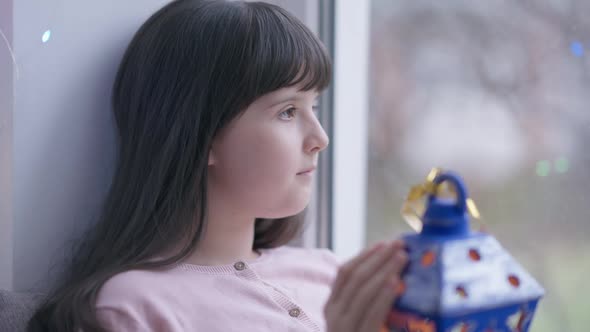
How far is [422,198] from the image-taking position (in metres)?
0.71

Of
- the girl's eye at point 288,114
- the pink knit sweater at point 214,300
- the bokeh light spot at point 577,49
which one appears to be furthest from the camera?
the bokeh light spot at point 577,49

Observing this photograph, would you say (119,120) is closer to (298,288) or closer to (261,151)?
(261,151)

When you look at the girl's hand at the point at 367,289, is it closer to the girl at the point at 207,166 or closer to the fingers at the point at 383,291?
the fingers at the point at 383,291

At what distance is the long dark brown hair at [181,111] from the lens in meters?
0.99

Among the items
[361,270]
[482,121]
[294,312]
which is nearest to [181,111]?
[294,312]

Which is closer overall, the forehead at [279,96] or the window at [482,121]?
the forehead at [279,96]

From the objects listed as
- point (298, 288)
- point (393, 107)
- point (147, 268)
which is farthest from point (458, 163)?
point (147, 268)

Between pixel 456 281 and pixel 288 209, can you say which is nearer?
pixel 456 281

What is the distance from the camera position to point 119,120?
109cm

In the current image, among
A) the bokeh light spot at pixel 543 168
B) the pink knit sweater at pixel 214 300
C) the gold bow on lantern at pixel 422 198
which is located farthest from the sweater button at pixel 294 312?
the bokeh light spot at pixel 543 168

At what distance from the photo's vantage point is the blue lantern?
0.59 m

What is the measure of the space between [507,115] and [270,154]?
52 cm

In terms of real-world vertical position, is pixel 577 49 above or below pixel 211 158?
above

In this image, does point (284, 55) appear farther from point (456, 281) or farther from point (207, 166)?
point (456, 281)
